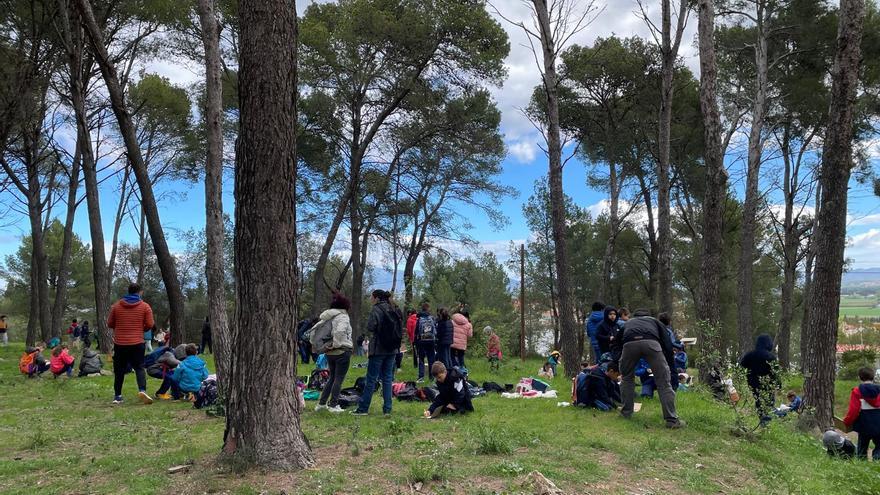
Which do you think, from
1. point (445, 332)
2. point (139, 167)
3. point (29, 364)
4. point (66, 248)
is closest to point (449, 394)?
point (445, 332)

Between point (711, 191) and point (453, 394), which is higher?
point (711, 191)

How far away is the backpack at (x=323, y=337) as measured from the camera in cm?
688

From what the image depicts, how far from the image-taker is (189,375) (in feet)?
26.2

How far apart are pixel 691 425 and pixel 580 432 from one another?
137 centimetres

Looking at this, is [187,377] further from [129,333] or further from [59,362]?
[59,362]

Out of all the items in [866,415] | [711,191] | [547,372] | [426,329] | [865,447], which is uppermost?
[711,191]

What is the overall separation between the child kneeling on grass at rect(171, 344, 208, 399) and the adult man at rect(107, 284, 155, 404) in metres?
0.37

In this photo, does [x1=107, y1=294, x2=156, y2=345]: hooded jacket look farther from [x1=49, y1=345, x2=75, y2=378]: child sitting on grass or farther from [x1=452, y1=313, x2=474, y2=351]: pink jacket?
[x1=452, y1=313, x2=474, y2=351]: pink jacket

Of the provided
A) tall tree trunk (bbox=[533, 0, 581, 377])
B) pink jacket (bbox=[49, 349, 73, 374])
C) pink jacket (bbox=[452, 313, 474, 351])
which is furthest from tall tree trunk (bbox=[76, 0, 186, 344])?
tall tree trunk (bbox=[533, 0, 581, 377])

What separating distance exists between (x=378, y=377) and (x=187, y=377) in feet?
9.84

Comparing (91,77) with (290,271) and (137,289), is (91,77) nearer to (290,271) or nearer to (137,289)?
(137,289)

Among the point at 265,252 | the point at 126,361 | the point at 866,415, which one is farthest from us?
the point at 126,361

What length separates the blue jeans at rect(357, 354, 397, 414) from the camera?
6.75 m

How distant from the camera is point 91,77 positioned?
47.6 ft
